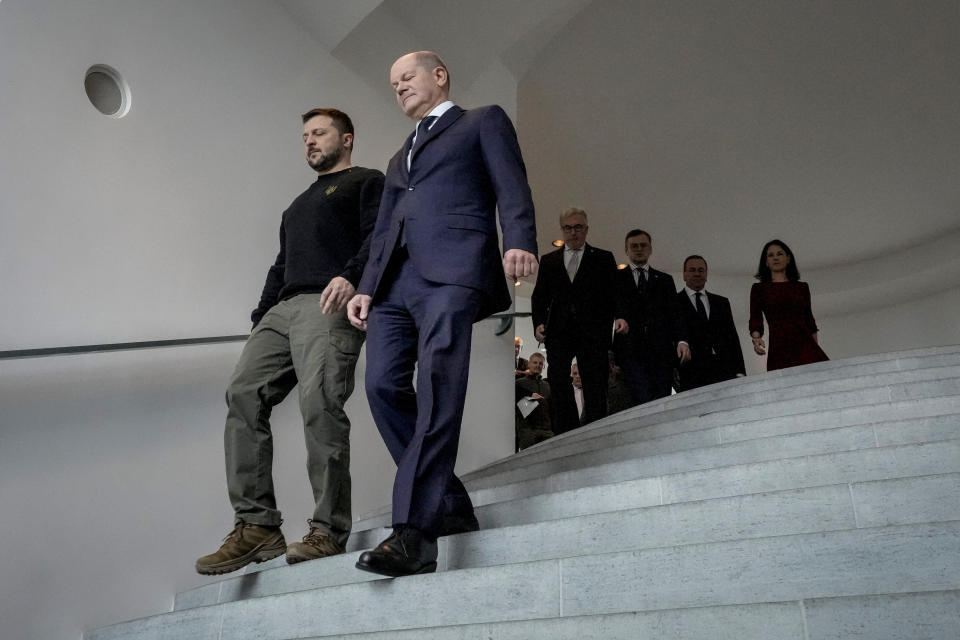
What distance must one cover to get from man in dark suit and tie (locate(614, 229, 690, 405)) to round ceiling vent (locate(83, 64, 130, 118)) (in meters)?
3.24

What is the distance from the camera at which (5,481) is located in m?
3.49

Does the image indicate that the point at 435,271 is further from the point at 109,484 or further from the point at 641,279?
the point at 641,279

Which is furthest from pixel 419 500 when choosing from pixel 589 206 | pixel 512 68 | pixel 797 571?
pixel 589 206

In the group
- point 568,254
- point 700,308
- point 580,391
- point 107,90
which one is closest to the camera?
point 107,90

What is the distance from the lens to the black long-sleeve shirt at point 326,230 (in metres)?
3.38

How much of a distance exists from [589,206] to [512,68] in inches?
221

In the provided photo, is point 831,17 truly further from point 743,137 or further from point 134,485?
point 134,485

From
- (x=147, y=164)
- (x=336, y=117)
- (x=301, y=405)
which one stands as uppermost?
(x=147, y=164)

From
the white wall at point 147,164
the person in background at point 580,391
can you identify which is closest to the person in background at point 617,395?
the person in background at point 580,391

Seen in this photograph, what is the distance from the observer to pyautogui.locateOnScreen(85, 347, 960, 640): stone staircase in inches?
66.9

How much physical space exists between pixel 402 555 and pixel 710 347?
5.10 meters

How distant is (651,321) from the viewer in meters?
6.48

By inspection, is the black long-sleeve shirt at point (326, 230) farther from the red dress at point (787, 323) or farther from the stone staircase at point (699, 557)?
the red dress at point (787, 323)

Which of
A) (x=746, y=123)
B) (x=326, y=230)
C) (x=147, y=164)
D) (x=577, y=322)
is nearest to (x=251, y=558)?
(x=326, y=230)
